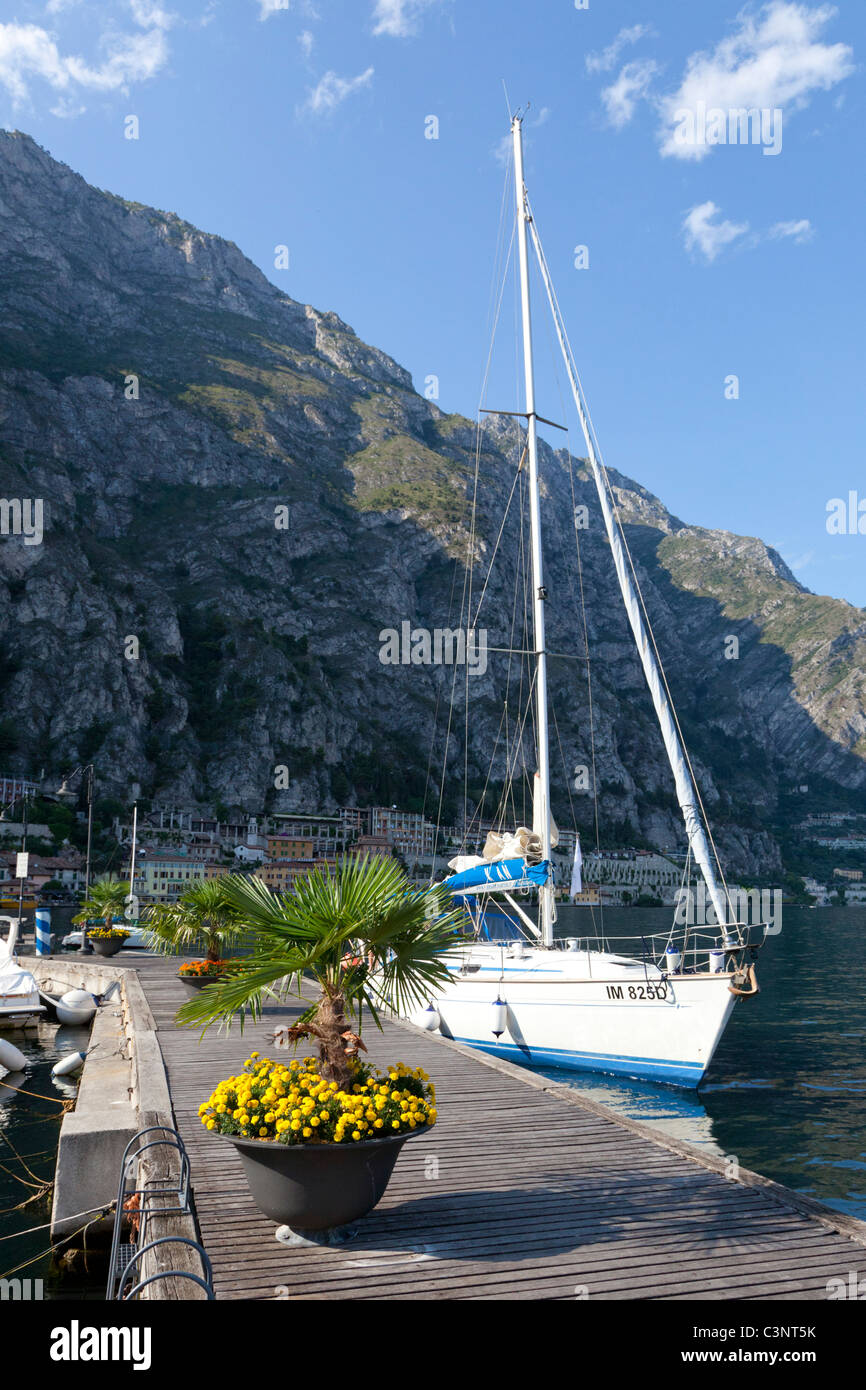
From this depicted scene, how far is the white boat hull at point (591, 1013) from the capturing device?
1833cm

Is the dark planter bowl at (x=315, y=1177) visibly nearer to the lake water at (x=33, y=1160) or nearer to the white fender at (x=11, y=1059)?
the lake water at (x=33, y=1160)

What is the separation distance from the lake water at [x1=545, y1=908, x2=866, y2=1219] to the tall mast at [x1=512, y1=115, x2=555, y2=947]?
17.2 feet

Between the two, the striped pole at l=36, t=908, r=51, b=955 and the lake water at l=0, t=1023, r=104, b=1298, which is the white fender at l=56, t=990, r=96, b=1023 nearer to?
the lake water at l=0, t=1023, r=104, b=1298

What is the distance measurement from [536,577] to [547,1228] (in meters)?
19.4

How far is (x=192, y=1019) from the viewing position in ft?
23.8

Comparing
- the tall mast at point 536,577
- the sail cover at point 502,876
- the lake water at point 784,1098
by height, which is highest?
the tall mast at point 536,577

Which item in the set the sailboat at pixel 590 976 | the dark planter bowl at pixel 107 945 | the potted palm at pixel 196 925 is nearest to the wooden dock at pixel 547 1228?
the sailboat at pixel 590 976

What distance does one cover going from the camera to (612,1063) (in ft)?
63.6

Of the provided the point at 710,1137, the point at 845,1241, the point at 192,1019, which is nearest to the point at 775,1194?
the point at 845,1241

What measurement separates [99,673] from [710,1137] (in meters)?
147

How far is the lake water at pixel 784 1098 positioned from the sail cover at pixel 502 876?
485 centimetres

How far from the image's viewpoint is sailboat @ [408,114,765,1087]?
18266 millimetres

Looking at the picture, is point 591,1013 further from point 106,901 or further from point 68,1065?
point 106,901

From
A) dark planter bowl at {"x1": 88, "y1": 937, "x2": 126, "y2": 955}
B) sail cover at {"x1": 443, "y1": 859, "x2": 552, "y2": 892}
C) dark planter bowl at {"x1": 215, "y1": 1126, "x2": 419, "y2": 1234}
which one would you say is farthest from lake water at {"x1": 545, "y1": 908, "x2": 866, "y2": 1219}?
dark planter bowl at {"x1": 88, "y1": 937, "x2": 126, "y2": 955}
